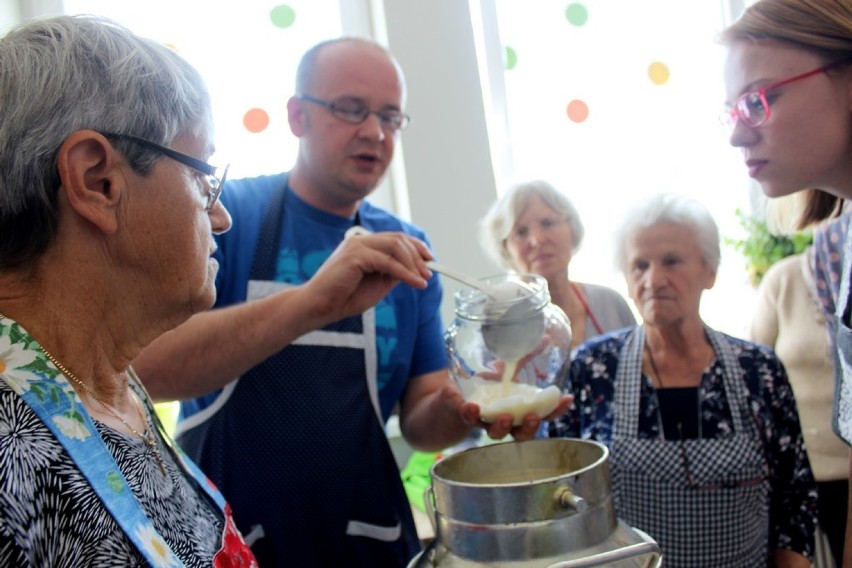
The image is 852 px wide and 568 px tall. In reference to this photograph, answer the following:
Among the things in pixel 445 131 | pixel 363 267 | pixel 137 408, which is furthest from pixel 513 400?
pixel 445 131

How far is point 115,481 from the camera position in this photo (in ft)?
2.15

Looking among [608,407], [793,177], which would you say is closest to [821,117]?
[793,177]

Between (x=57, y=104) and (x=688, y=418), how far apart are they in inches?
55.3

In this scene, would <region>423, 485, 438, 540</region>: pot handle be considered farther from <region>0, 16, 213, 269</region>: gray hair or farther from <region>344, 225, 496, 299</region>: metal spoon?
<region>0, 16, 213, 269</region>: gray hair

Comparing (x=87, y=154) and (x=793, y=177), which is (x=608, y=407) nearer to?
(x=793, y=177)

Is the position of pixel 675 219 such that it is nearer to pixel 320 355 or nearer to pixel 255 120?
pixel 320 355

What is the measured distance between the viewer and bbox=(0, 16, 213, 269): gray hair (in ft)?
2.24

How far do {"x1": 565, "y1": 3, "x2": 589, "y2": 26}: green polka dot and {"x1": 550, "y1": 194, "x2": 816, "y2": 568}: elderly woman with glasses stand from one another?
5.53 feet

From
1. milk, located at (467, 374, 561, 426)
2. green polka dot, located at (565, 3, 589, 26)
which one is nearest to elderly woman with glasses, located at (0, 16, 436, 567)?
milk, located at (467, 374, 561, 426)

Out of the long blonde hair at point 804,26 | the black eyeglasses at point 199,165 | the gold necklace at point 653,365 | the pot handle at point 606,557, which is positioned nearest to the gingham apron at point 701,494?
the gold necklace at point 653,365

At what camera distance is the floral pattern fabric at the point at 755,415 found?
157cm

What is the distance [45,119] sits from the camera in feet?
2.24

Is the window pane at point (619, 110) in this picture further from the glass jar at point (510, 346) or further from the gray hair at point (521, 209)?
the glass jar at point (510, 346)

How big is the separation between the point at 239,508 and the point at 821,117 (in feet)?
4.25
